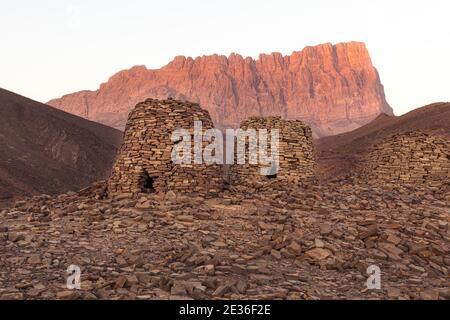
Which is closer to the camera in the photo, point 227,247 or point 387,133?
point 227,247

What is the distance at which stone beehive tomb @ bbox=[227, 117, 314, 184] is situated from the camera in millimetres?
14664

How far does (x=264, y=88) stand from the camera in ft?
454

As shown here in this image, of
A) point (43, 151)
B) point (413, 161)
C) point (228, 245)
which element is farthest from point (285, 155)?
point (43, 151)

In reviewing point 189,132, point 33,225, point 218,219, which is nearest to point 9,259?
point 33,225

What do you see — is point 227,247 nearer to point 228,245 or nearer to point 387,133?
point 228,245

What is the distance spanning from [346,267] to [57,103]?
479ft

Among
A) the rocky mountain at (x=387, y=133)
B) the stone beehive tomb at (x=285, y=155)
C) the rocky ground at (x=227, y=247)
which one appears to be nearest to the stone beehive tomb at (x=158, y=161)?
the rocky ground at (x=227, y=247)
